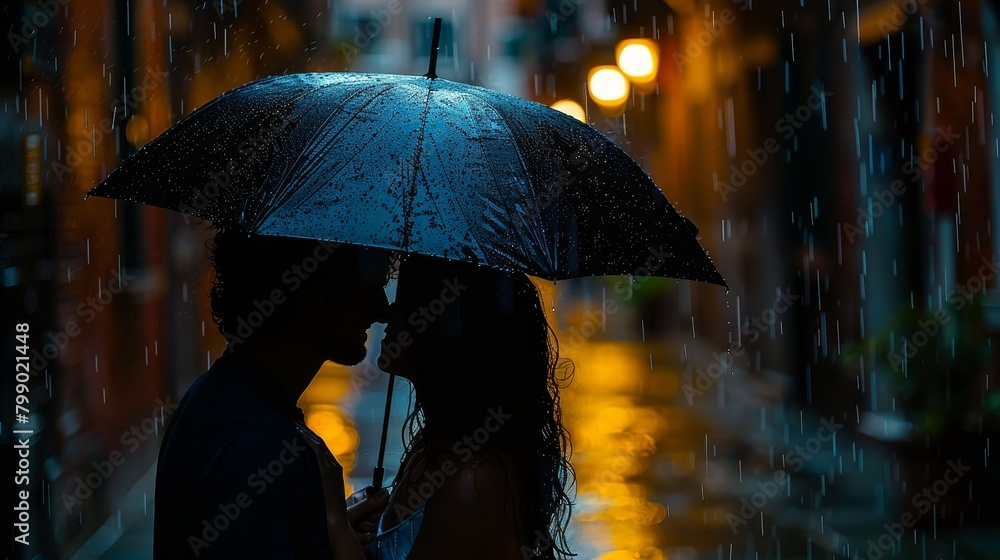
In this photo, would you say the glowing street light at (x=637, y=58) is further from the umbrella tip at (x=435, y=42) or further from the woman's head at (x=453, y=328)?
the woman's head at (x=453, y=328)

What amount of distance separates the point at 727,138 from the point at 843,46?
6.16m

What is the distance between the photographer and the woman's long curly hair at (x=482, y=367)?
8.84 ft

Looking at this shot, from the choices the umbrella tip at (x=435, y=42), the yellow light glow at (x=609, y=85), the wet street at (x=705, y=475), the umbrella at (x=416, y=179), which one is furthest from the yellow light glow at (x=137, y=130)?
the yellow light glow at (x=609, y=85)

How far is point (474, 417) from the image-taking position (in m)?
2.69

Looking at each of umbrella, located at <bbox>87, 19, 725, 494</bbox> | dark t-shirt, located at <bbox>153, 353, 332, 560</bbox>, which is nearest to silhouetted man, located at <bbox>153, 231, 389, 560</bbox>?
dark t-shirt, located at <bbox>153, 353, 332, 560</bbox>

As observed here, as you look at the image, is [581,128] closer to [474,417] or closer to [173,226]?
[474,417]

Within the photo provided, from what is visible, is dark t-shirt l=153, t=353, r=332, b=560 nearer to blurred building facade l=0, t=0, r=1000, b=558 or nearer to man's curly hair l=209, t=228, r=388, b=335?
man's curly hair l=209, t=228, r=388, b=335

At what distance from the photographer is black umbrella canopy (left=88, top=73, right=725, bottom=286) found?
2.39 m

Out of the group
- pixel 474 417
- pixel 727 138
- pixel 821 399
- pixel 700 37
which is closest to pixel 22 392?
pixel 474 417

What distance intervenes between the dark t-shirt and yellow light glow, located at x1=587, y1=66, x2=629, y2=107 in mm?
16909

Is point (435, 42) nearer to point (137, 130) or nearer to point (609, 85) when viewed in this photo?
point (137, 130)

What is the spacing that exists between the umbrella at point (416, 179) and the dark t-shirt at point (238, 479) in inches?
15.1

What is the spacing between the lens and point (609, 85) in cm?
1847

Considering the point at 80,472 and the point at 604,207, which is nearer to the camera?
the point at 604,207
